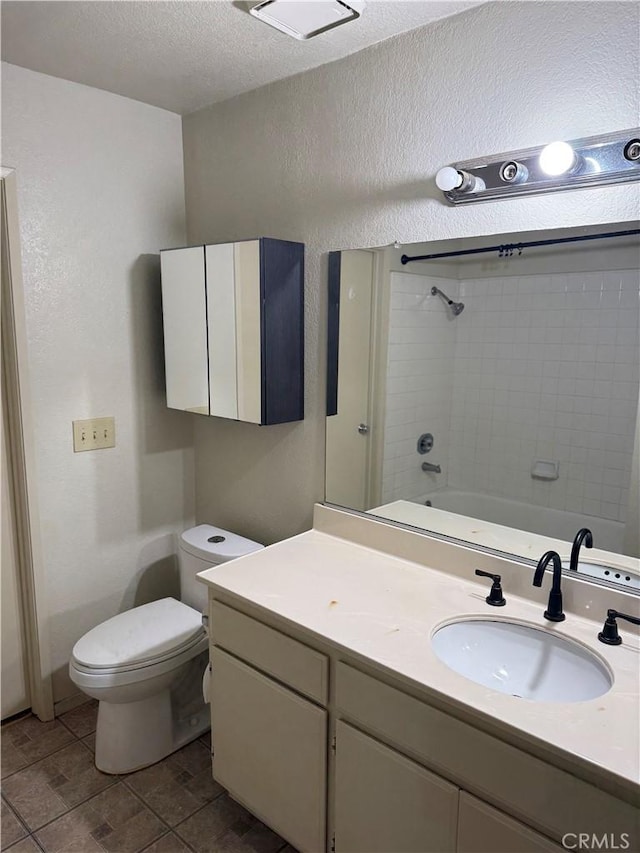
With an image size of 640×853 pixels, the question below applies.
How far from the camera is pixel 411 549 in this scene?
5.89 ft

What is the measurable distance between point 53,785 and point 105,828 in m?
0.29

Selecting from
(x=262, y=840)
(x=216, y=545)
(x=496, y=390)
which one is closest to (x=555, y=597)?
(x=496, y=390)

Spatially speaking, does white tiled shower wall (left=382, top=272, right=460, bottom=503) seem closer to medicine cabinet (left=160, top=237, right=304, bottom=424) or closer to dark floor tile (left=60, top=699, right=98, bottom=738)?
medicine cabinet (left=160, top=237, right=304, bottom=424)

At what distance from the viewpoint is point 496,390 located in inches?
64.8

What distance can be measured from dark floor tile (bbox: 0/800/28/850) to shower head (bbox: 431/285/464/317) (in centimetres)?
204

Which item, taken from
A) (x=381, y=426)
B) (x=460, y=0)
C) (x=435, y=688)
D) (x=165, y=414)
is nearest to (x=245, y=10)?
(x=460, y=0)

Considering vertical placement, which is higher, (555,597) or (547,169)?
(547,169)

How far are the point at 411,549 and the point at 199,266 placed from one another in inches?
48.5

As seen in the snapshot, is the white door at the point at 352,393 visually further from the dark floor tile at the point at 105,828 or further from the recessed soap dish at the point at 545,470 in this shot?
the dark floor tile at the point at 105,828

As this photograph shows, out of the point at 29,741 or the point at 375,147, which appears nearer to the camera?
the point at 375,147

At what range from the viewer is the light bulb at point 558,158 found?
53.0 inches

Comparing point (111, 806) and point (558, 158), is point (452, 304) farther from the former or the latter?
point (111, 806)

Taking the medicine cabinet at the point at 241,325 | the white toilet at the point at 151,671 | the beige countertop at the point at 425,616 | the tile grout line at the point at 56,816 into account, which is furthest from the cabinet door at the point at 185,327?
the tile grout line at the point at 56,816

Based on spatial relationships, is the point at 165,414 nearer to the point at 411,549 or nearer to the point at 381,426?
the point at 381,426
